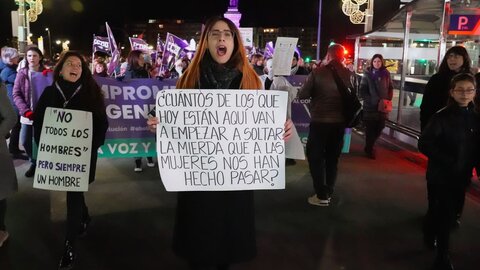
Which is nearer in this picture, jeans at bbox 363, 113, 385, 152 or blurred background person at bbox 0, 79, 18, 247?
blurred background person at bbox 0, 79, 18, 247

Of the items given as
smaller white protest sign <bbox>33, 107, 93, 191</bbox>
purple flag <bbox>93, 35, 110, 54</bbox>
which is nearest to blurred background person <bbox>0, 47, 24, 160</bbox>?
purple flag <bbox>93, 35, 110, 54</bbox>

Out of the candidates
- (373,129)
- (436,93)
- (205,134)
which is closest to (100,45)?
(373,129)

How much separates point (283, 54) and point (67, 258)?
175 inches

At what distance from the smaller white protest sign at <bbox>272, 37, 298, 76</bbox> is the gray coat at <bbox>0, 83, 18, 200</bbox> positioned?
13.1 ft

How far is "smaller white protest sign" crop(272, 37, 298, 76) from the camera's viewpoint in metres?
7.37

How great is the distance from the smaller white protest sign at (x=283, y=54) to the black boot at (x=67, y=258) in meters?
4.21

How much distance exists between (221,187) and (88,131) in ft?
5.63

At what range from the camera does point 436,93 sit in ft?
17.9

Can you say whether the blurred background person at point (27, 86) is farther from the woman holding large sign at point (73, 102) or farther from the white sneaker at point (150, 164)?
the woman holding large sign at point (73, 102)

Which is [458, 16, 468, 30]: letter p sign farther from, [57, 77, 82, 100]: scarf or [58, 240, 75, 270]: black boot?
[58, 240, 75, 270]: black boot

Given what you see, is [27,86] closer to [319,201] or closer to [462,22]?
[319,201]

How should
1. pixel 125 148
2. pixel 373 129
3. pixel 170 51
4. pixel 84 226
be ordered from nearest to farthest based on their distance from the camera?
pixel 84 226, pixel 125 148, pixel 373 129, pixel 170 51

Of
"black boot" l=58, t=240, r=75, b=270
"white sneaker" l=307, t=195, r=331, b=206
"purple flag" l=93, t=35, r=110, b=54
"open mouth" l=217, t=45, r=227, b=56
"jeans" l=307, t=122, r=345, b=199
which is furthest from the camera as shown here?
"purple flag" l=93, t=35, r=110, b=54

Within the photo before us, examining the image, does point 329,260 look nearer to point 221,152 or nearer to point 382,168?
point 221,152
